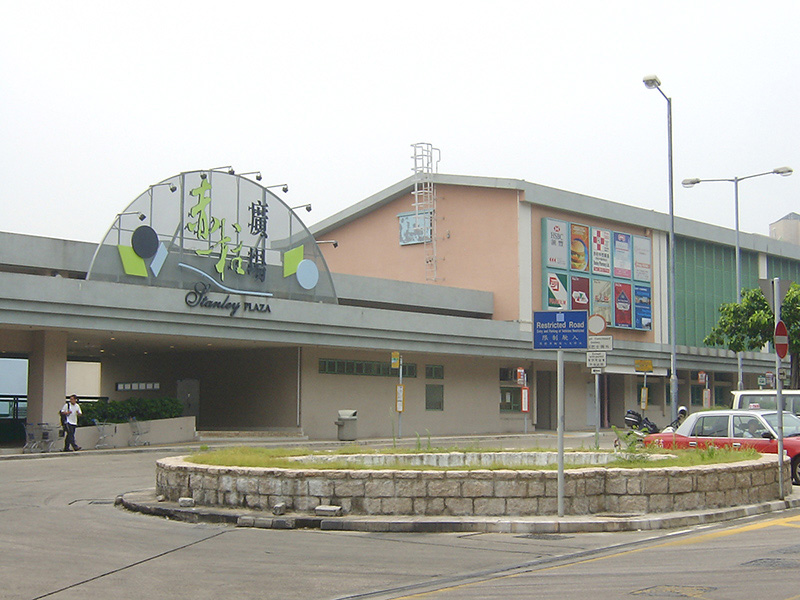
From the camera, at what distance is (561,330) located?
1366 cm

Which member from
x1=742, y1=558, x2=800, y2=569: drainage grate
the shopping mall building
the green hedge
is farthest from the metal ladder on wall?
x1=742, y1=558, x2=800, y2=569: drainage grate

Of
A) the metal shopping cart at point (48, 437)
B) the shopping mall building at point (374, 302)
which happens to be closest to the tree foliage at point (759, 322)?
the shopping mall building at point (374, 302)

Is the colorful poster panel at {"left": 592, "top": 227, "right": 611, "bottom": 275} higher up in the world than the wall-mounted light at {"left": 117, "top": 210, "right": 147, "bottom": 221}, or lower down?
higher up

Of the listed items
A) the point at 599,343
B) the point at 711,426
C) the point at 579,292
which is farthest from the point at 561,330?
the point at 579,292

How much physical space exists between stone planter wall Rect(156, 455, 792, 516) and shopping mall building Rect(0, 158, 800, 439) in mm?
15156

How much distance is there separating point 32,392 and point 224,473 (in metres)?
17.4

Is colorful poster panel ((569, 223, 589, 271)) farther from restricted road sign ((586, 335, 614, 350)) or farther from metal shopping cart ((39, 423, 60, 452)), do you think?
metal shopping cart ((39, 423, 60, 452))

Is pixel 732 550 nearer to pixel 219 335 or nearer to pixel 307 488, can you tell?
pixel 307 488

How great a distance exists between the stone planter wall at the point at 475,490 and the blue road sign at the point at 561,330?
1804mm

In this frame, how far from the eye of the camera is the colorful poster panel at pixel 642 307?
48875 millimetres

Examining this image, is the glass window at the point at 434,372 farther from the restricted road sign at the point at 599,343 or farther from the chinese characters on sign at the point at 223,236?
the restricted road sign at the point at 599,343

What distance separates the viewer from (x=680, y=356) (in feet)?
168

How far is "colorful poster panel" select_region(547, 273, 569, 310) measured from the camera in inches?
1754

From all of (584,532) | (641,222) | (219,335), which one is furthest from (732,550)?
(641,222)
